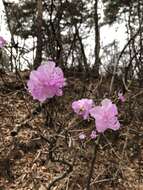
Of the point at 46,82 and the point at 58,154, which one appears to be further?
the point at 58,154

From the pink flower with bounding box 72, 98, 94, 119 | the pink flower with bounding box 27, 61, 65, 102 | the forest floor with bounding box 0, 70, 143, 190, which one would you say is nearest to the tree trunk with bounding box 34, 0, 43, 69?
the forest floor with bounding box 0, 70, 143, 190

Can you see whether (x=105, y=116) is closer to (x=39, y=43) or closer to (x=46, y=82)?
(x=46, y=82)

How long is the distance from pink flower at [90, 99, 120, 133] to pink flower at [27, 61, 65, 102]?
8.7 inches

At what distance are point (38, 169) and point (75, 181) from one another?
524 mm

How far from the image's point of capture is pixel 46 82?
2316mm

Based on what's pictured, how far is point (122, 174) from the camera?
684 cm

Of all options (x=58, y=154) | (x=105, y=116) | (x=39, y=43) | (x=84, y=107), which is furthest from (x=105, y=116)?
(x=39, y=43)

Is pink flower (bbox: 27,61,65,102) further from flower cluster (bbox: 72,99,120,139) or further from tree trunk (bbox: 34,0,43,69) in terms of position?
tree trunk (bbox: 34,0,43,69)

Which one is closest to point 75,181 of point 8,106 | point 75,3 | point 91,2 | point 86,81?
point 8,106

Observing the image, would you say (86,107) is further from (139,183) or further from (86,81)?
(86,81)

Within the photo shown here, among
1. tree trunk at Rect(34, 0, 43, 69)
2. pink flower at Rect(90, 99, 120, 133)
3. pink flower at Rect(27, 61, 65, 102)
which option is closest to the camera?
pink flower at Rect(27, 61, 65, 102)

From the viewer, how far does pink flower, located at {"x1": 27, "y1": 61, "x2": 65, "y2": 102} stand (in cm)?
231

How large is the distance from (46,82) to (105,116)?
328 millimetres

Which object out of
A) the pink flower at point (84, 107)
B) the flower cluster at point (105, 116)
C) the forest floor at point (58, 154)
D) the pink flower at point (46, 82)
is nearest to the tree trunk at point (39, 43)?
the forest floor at point (58, 154)
